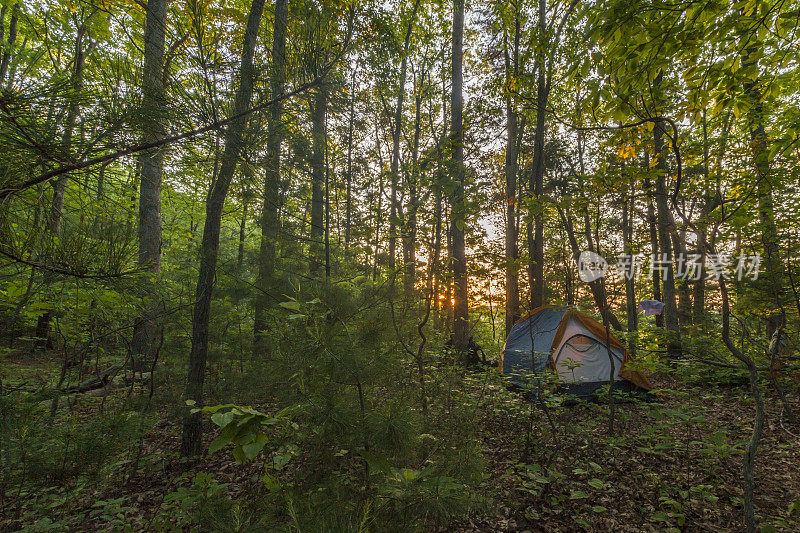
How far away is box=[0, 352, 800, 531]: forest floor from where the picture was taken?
2684 mm

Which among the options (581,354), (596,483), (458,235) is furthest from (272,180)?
(581,354)

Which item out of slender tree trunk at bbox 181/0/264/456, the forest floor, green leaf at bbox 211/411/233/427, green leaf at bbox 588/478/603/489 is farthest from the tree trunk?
green leaf at bbox 588/478/603/489

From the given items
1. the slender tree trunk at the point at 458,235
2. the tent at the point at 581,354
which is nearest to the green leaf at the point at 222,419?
the tent at the point at 581,354

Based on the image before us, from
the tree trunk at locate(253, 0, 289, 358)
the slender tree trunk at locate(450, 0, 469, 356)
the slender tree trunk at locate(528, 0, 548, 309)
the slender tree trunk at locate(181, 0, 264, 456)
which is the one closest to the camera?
the tree trunk at locate(253, 0, 289, 358)

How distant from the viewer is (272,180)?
424 cm

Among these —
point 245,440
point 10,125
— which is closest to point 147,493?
point 245,440

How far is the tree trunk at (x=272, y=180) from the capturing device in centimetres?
288

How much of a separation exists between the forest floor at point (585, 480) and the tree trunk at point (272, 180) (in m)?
1.67

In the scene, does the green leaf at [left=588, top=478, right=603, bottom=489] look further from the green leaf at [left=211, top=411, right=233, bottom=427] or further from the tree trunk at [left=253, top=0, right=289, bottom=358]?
the tree trunk at [left=253, top=0, right=289, bottom=358]

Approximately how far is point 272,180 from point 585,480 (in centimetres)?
504

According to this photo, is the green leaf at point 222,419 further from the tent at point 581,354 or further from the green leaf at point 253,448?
the tent at point 581,354

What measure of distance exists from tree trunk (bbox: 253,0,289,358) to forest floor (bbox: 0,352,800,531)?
167 centimetres

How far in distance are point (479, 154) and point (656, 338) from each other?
8679 mm

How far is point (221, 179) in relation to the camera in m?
3.53
